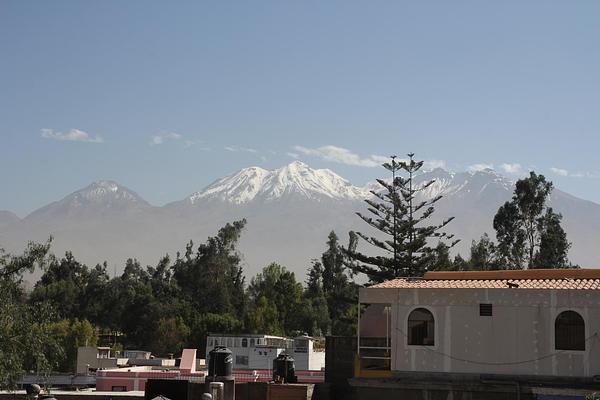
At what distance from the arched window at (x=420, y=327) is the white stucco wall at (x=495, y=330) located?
0.53ft

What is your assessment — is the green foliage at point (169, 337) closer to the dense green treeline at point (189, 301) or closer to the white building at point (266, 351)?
the dense green treeline at point (189, 301)

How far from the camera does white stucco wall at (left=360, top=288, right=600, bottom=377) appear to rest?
24.3 metres

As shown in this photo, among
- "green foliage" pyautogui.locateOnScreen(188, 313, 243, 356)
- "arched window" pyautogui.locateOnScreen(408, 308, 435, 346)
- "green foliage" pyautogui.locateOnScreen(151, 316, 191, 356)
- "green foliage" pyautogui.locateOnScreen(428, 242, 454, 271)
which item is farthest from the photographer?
"green foliage" pyautogui.locateOnScreen(188, 313, 243, 356)

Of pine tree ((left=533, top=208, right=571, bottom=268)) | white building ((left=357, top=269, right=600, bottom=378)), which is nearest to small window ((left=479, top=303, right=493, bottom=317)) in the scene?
white building ((left=357, top=269, right=600, bottom=378))

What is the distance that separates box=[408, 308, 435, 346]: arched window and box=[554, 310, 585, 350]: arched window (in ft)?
12.3

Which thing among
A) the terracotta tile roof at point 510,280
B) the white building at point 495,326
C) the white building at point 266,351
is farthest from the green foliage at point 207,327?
the white building at point 495,326

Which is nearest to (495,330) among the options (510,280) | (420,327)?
(420,327)

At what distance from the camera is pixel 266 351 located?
208ft

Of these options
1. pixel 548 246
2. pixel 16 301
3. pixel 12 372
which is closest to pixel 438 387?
pixel 12 372

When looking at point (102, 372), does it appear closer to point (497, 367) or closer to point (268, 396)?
point (268, 396)

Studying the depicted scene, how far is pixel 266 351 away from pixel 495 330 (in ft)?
132

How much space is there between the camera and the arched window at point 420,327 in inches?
1008

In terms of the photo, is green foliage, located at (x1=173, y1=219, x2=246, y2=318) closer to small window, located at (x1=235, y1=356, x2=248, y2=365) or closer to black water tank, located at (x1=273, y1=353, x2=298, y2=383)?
small window, located at (x1=235, y1=356, x2=248, y2=365)

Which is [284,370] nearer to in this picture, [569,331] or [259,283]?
[569,331]
